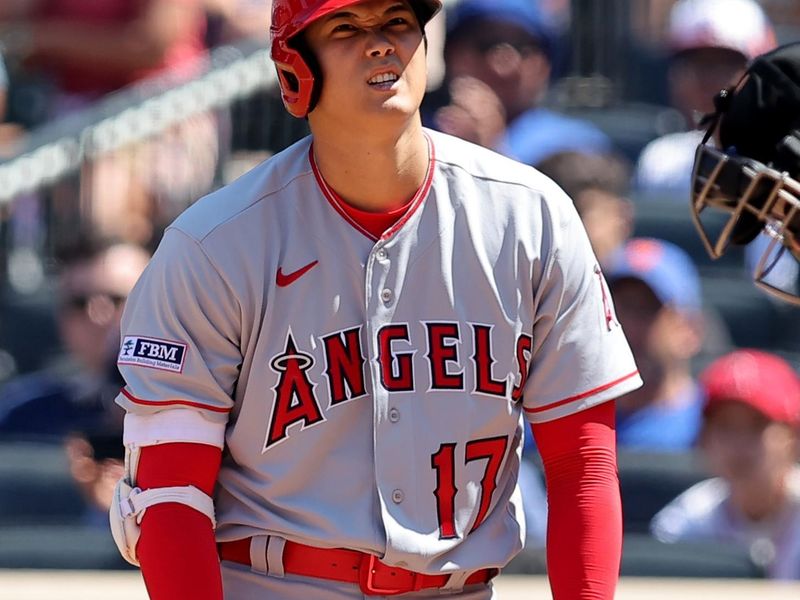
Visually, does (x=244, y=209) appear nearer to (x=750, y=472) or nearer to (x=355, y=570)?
(x=355, y=570)

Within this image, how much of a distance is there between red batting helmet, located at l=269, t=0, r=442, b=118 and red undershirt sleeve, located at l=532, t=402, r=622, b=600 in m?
0.65

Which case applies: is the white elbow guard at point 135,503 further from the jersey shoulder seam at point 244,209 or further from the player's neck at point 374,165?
the player's neck at point 374,165

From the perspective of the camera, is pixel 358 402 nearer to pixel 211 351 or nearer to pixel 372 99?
pixel 211 351

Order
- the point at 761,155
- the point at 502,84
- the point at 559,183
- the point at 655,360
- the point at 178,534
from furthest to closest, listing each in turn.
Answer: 1. the point at 502,84
2. the point at 559,183
3. the point at 655,360
4. the point at 761,155
5. the point at 178,534

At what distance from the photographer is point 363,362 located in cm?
257

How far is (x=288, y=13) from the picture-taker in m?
2.52

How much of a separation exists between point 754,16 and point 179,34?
228 centimetres

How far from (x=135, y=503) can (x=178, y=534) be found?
93mm

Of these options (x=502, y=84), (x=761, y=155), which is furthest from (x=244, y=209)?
(x=502, y=84)

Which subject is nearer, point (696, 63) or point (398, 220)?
point (398, 220)

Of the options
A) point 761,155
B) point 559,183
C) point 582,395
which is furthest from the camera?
point 559,183

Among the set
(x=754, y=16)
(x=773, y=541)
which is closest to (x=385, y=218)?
(x=773, y=541)

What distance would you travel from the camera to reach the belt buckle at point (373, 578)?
8.41 feet

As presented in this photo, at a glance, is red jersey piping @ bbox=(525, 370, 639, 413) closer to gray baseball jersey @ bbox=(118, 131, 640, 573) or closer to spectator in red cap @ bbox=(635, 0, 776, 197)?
gray baseball jersey @ bbox=(118, 131, 640, 573)
